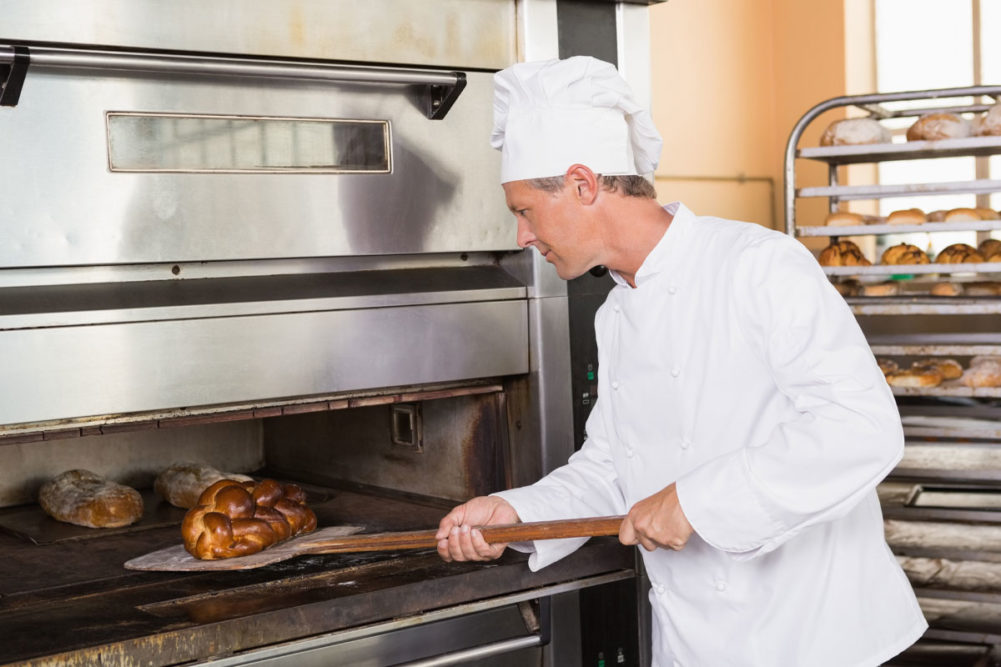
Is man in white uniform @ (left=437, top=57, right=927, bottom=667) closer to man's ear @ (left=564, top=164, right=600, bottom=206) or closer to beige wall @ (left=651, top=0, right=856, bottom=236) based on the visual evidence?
man's ear @ (left=564, top=164, right=600, bottom=206)

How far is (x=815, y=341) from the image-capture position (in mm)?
1383

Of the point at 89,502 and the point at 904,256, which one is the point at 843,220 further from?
the point at 89,502

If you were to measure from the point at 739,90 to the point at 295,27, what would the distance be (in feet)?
15.1

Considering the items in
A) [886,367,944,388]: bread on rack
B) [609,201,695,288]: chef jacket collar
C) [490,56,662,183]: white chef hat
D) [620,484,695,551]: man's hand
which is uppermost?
[490,56,662,183]: white chef hat

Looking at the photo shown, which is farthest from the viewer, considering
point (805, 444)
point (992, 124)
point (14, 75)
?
point (992, 124)

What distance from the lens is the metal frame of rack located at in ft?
9.71

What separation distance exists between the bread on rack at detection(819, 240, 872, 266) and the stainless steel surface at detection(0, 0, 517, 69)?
1.59m

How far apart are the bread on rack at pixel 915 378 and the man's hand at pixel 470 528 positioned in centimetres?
189

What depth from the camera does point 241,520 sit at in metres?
1.83

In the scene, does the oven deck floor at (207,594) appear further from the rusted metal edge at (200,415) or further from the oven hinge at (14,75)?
the oven hinge at (14,75)

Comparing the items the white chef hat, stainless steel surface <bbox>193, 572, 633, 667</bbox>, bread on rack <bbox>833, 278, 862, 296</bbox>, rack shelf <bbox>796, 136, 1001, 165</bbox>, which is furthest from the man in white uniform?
bread on rack <bbox>833, 278, 862, 296</bbox>

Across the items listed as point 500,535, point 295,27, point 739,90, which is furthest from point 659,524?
point 739,90

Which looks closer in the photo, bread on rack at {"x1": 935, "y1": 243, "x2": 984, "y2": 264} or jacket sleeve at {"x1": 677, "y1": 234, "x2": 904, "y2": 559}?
jacket sleeve at {"x1": 677, "y1": 234, "x2": 904, "y2": 559}

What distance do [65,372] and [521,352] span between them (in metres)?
0.79
